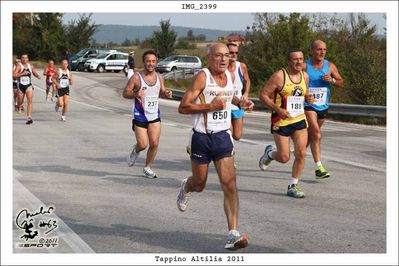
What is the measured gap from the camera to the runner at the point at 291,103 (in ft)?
31.9

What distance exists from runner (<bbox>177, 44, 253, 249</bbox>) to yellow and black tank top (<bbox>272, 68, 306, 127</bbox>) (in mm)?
2585

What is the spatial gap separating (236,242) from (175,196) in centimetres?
316

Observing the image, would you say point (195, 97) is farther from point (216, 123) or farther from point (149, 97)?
point (149, 97)

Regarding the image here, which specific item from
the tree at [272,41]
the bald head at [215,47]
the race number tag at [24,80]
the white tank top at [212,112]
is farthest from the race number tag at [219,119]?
the tree at [272,41]

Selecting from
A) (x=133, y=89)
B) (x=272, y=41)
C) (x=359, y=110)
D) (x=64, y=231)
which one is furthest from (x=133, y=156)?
(x=272, y=41)

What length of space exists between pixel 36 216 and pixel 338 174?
5.36 meters

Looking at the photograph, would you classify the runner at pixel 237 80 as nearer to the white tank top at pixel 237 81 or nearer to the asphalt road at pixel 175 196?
the white tank top at pixel 237 81

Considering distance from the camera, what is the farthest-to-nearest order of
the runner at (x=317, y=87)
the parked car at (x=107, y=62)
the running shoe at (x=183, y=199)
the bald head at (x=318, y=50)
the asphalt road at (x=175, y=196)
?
the parked car at (x=107, y=62), the runner at (x=317, y=87), the bald head at (x=318, y=50), the running shoe at (x=183, y=199), the asphalt road at (x=175, y=196)

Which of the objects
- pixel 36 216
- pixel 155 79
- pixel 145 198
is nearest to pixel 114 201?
pixel 145 198

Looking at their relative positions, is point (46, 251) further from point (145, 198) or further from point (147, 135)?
point (147, 135)

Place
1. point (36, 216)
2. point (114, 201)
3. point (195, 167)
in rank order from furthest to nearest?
point (114, 201) < point (36, 216) < point (195, 167)

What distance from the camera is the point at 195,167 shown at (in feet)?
24.5

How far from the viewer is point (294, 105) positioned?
991cm

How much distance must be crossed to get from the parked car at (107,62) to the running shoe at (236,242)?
4791 centimetres
